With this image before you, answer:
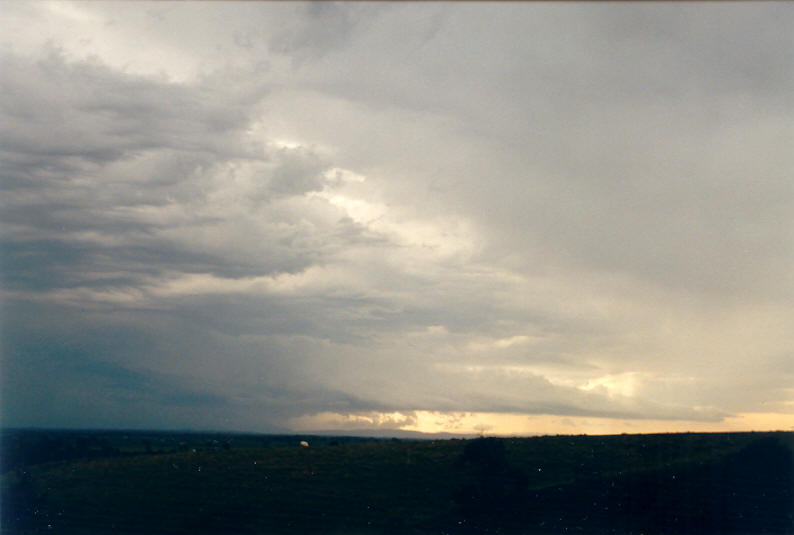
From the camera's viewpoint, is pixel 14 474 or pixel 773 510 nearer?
pixel 773 510

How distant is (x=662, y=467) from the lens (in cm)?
4925

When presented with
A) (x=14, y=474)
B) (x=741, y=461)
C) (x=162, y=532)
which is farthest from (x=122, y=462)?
(x=741, y=461)

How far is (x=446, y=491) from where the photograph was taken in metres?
49.5

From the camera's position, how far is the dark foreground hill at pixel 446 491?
140 feet

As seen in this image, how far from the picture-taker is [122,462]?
59562 millimetres

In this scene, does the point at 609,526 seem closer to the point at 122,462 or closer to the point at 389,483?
the point at 389,483

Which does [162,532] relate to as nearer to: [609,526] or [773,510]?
[609,526]

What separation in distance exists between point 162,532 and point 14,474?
2114 centimetres

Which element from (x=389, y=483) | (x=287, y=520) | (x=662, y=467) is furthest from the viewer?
(x=389, y=483)

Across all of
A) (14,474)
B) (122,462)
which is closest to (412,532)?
(122,462)

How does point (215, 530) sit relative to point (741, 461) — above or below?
below

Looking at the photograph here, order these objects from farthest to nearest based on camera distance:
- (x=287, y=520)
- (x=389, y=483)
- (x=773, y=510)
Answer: (x=389, y=483), (x=287, y=520), (x=773, y=510)

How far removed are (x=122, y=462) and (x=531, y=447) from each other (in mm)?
32967

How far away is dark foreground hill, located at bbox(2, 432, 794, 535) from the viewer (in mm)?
42531
